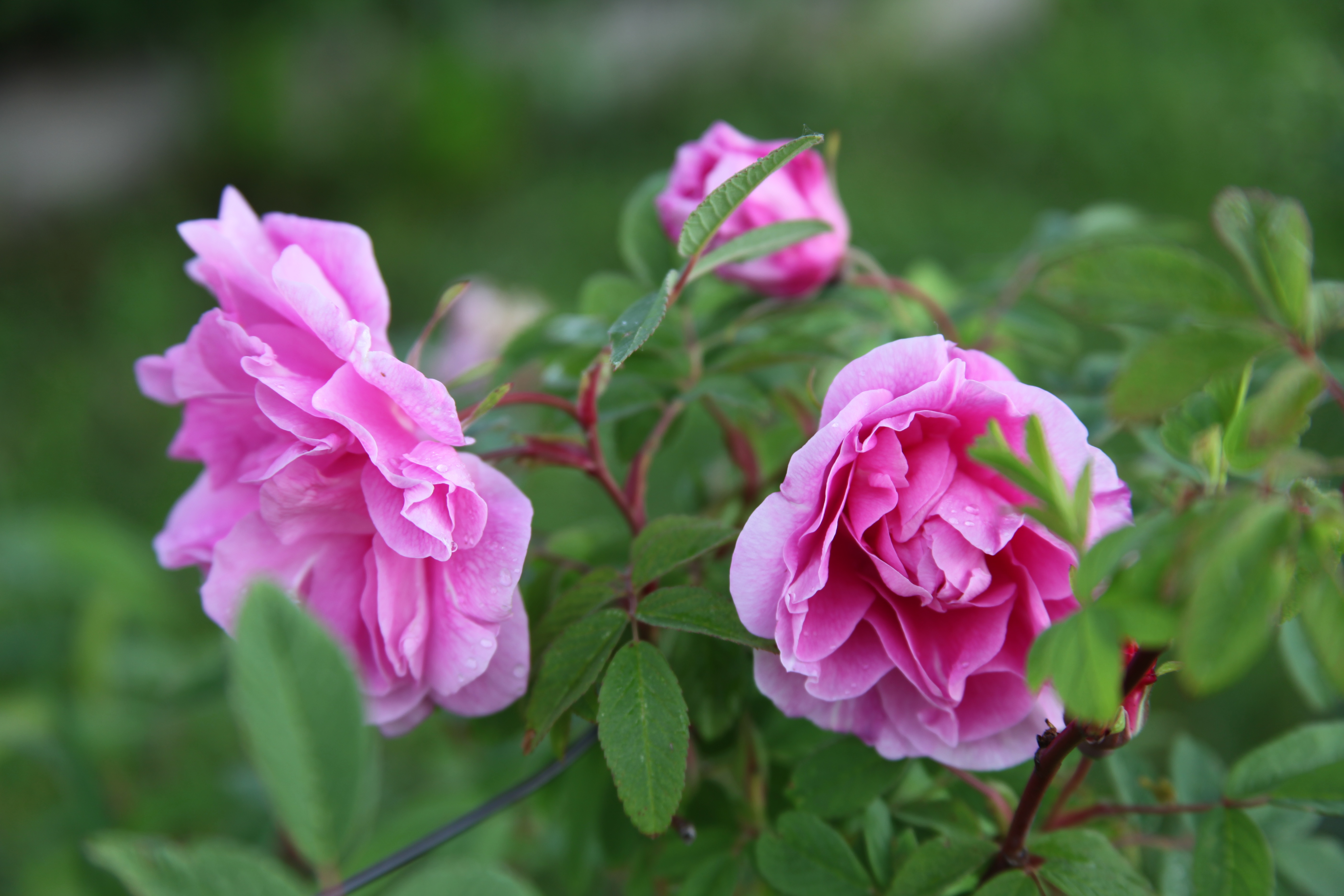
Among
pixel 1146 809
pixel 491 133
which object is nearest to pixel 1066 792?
pixel 1146 809

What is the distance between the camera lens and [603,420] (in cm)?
58

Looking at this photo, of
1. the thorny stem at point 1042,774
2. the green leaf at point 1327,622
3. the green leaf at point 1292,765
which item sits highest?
the green leaf at point 1327,622

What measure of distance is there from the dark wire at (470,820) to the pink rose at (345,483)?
6 centimetres

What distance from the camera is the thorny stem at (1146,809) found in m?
0.49

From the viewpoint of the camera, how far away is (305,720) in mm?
312

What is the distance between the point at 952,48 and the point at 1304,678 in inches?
142

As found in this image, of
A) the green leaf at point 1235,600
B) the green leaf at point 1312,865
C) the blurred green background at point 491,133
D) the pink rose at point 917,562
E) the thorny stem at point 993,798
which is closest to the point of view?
the green leaf at point 1235,600

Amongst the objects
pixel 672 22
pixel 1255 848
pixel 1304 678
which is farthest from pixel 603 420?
pixel 672 22

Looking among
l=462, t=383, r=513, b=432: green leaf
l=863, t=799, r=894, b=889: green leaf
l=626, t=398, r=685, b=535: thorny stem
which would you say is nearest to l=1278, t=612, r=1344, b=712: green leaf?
l=863, t=799, r=894, b=889: green leaf

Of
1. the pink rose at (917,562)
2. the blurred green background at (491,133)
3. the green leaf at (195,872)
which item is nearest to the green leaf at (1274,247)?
the pink rose at (917,562)

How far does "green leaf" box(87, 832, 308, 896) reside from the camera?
1.01 feet

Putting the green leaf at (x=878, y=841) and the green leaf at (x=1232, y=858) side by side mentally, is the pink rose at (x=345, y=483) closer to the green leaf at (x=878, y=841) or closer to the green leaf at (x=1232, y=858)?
the green leaf at (x=878, y=841)

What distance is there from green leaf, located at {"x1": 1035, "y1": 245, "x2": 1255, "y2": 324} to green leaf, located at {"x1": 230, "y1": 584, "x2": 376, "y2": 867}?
1.23 ft

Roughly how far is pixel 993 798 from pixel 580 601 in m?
0.24
